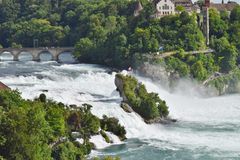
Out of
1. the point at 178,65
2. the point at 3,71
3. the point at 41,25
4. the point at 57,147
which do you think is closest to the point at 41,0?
the point at 41,25

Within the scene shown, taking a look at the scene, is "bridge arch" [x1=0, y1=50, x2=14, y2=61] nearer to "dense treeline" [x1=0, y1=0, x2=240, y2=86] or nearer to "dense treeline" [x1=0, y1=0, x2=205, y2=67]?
"dense treeline" [x1=0, y1=0, x2=240, y2=86]

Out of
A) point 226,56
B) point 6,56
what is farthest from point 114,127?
point 6,56

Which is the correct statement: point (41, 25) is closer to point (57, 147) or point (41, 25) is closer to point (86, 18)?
point (86, 18)

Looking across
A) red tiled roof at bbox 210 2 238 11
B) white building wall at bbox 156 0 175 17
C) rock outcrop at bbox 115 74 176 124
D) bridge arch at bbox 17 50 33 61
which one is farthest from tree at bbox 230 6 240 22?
bridge arch at bbox 17 50 33 61

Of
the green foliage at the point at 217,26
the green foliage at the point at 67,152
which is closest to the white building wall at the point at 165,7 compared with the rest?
the green foliage at the point at 217,26

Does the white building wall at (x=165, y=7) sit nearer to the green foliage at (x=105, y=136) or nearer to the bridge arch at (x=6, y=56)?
the bridge arch at (x=6, y=56)

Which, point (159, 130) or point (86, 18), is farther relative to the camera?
point (86, 18)
